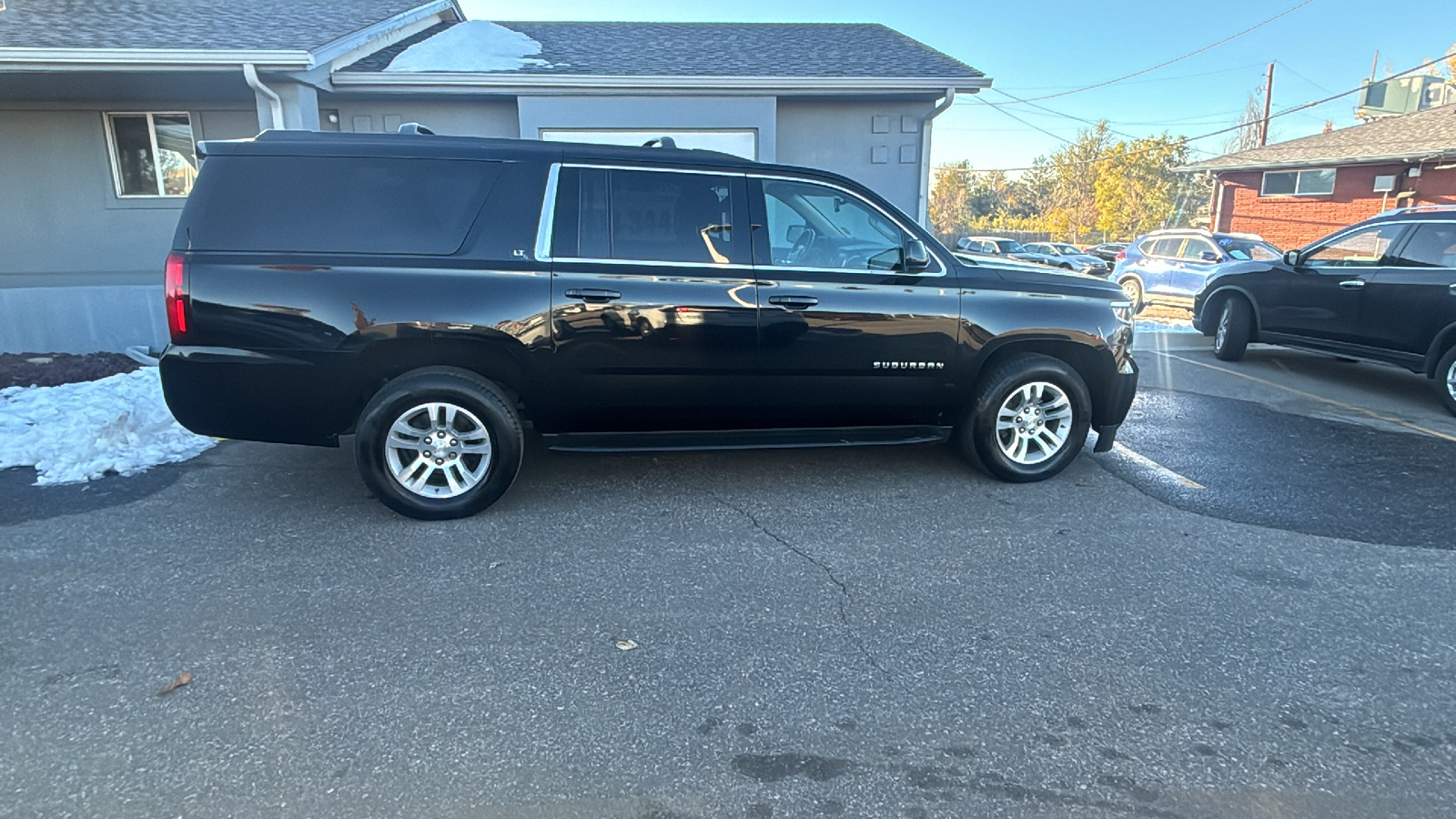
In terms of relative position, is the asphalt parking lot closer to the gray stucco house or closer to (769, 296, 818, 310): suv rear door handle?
(769, 296, 818, 310): suv rear door handle

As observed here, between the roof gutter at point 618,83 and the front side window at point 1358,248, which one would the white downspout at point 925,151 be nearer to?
the roof gutter at point 618,83

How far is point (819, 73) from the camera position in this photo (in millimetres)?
10250

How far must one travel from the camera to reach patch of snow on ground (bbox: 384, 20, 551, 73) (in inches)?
396

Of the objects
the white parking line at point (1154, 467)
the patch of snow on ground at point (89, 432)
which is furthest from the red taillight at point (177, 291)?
the white parking line at point (1154, 467)

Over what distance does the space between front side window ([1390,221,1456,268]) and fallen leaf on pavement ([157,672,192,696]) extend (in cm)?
961

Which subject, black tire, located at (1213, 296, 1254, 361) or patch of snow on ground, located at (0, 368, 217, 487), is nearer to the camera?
patch of snow on ground, located at (0, 368, 217, 487)

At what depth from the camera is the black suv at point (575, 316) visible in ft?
13.6

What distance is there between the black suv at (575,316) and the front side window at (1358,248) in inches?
190

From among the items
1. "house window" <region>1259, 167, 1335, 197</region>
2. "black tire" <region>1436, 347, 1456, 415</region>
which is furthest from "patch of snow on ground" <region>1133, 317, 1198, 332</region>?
"house window" <region>1259, 167, 1335, 197</region>

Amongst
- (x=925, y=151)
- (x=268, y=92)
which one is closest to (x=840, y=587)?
(x=268, y=92)

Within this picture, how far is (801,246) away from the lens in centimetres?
474

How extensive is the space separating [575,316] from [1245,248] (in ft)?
44.6

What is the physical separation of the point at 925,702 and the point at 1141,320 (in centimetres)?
1275

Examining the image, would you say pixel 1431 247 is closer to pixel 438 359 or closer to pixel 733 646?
pixel 733 646
